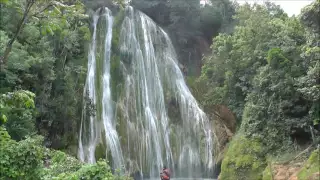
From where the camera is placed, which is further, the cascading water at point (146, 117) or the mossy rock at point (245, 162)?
the cascading water at point (146, 117)

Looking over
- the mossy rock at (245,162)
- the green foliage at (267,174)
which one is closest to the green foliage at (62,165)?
the green foliage at (267,174)

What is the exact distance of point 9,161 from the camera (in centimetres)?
562

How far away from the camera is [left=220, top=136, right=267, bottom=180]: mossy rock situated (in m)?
15.6

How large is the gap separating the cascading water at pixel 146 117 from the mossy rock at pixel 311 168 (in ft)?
31.8

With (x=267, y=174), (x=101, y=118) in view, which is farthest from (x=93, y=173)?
(x=101, y=118)

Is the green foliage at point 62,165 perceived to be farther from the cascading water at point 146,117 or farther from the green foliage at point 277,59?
the green foliage at point 277,59

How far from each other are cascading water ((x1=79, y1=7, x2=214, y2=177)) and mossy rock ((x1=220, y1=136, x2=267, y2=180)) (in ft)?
14.7

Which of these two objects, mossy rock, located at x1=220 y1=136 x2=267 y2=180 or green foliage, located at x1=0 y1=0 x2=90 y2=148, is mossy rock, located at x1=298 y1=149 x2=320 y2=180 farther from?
green foliage, located at x1=0 y1=0 x2=90 y2=148

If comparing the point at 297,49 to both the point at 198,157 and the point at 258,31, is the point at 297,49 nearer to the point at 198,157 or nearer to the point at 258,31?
the point at 258,31

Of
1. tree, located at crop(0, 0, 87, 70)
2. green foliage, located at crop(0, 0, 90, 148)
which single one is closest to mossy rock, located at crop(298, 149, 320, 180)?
tree, located at crop(0, 0, 87, 70)

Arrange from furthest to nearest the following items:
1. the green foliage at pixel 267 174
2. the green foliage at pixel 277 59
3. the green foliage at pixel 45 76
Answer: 1. the green foliage at pixel 45 76
2. the green foliage at pixel 277 59
3. the green foliage at pixel 267 174

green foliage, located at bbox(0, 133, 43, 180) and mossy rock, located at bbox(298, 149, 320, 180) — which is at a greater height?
green foliage, located at bbox(0, 133, 43, 180)

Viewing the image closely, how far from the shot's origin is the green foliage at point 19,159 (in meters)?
5.59

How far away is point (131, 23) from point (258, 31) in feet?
38.4
